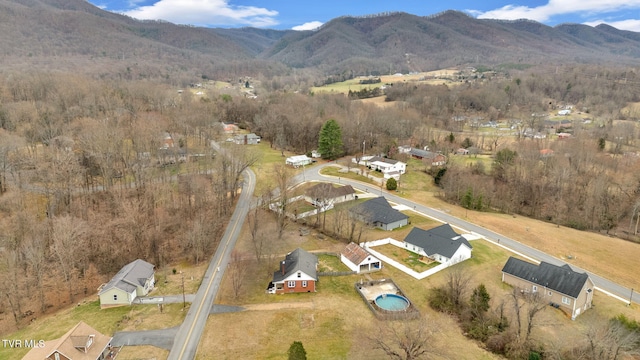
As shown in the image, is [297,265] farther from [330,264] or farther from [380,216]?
[380,216]

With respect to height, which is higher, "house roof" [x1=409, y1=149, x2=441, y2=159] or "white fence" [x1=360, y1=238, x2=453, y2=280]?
"house roof" [x1=409, y1=149, x2=441, y2=159]

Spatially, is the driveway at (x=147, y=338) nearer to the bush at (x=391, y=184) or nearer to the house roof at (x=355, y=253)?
the house roof at (x=355, y=253)

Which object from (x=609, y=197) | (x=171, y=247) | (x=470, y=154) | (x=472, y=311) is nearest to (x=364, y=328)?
(x=472, y=311)

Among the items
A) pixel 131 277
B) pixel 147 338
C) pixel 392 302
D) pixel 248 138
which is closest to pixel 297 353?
pixel 147 338

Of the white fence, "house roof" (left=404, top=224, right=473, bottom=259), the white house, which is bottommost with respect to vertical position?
the white fence

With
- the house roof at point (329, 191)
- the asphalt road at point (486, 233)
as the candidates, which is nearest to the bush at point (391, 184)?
the asphalt road at point (486, 233)

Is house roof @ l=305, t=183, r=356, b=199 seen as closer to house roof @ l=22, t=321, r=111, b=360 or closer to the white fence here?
the white fence

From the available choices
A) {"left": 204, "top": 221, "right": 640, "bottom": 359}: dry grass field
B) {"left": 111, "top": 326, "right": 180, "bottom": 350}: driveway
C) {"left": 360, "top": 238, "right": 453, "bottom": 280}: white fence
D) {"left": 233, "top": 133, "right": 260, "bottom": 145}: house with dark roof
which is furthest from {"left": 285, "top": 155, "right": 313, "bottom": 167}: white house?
{"left": 111, "top": 326, "right": 180, "bottom": 350}: driveway
